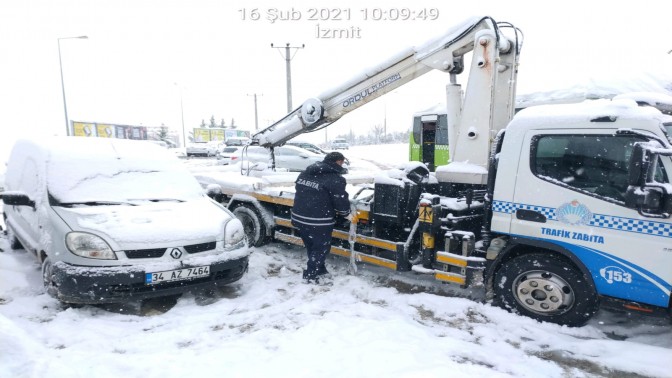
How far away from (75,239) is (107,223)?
0.99 feet

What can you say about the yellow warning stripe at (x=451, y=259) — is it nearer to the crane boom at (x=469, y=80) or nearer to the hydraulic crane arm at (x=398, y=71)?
the crane boom at (x=469, y=80)

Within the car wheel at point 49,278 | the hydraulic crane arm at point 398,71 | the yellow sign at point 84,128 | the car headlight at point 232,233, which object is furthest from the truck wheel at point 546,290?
the yellow sign at point 84,128

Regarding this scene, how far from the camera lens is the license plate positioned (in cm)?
397

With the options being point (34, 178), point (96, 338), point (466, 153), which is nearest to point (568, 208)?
point (466, 153)

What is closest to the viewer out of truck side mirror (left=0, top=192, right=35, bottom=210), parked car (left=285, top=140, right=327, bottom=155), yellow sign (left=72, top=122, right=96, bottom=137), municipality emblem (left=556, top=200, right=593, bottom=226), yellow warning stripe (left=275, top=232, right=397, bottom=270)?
municipality emblem (left=556, top=200, right=593, bottom=226)

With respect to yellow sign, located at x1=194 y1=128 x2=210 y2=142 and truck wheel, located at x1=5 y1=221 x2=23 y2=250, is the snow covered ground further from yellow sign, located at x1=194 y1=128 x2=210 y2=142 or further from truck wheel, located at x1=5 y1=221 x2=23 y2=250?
yellow sign, located at x1=194 y1=128 x2=210 y2=142

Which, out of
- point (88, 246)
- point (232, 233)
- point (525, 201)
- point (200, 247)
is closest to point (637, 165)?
point (525, 201)

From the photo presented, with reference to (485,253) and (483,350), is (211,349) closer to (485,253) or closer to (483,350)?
(483,350)

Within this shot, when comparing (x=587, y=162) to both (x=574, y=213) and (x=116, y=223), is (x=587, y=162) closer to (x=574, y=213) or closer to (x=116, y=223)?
(x=574, y=213)

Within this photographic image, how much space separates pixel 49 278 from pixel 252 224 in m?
3.05

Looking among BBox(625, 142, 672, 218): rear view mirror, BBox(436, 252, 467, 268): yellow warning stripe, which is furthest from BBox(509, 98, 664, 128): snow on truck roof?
BBox(436, 252, 467, 268): yellow warning stripe

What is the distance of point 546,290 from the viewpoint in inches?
154

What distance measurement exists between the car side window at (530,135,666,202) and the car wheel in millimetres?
4599

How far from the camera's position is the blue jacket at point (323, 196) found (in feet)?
16.3
